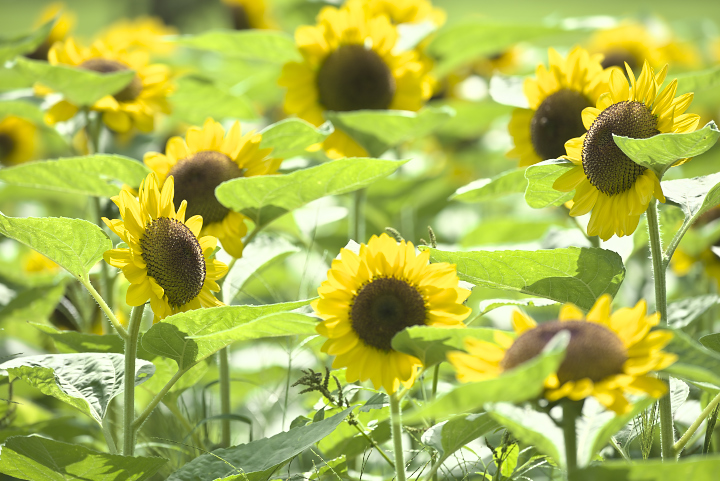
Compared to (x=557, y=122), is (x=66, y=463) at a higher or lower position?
lower

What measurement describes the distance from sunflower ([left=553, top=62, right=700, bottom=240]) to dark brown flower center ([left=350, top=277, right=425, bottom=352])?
0.77 ft

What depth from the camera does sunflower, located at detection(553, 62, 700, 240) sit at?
2.54 ft

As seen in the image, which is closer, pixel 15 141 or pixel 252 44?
pixel 252 44

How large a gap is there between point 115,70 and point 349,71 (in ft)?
1.52

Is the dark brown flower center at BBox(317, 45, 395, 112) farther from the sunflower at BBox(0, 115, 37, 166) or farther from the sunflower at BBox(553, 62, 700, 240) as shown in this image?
the sunflower at BBox(0, 115, 37, 166)

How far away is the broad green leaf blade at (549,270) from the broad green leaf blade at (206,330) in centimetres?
19

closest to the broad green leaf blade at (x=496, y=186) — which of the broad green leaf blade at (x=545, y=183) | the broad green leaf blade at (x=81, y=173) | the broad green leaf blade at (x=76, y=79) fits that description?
the broad green leaf blade at (x=545, y=183)

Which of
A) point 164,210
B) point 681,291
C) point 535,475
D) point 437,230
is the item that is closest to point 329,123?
point 164,210

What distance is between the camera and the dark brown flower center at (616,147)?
784 mm

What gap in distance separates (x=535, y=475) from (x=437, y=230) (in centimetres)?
98

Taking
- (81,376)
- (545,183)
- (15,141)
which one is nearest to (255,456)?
(81,376)

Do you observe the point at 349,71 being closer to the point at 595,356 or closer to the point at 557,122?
the point at 557,122

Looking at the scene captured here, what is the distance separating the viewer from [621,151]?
2.57 ft

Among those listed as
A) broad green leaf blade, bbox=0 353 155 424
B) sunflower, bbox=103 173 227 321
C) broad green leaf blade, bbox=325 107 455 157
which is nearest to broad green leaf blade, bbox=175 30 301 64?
broad green leaf blade, bbox=325 107 455 157
